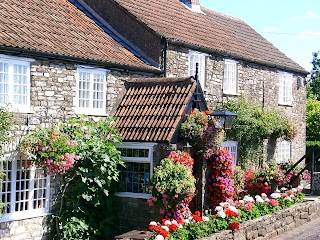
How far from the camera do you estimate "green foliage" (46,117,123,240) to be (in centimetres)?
1447

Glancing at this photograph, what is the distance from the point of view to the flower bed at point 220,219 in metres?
13.5

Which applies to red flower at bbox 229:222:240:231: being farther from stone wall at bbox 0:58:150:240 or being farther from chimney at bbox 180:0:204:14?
chimney at bbox 180:0:204:14

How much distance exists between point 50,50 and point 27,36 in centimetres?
74

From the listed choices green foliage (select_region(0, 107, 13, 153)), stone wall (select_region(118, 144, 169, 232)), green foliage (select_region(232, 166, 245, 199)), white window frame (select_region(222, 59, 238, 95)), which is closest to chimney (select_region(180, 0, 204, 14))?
white window frame (select_region(222, 59, 238, 95))

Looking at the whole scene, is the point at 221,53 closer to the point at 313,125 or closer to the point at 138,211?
the point at 138,211

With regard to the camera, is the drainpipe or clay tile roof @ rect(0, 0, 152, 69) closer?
clay tile roof @ rect(0, 0, 152, 69)

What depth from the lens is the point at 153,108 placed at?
635 inches

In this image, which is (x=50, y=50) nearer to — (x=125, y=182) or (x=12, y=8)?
(x=12, y=8)

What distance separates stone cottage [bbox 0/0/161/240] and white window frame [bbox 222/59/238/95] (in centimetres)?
557

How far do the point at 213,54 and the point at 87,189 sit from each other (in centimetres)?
896

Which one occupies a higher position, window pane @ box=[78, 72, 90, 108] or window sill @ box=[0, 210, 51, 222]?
window pane @ box=[78, 72, 90, 108]

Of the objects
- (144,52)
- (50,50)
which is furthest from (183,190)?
(144,52)

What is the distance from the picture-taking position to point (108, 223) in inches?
601

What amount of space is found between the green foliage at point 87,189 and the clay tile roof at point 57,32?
2.12m
